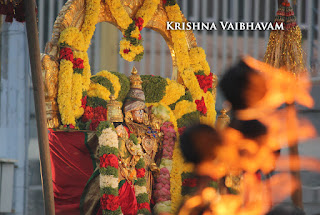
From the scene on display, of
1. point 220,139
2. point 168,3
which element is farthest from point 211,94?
point 220,139

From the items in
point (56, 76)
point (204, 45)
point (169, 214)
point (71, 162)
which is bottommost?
point (169, 214)

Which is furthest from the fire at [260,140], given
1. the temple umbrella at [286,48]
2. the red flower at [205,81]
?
the red flower at [205,81]

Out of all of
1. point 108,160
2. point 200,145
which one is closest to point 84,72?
point 108,160

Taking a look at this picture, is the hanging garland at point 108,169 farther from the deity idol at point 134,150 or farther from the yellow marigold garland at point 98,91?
the yellow marigold garland at point 98,91

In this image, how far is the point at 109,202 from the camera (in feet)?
22.9

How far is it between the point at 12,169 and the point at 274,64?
571 cm

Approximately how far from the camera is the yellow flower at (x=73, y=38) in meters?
7.24

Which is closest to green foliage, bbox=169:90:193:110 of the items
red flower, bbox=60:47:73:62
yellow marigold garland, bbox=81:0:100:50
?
yellow marigold garland, bbox=81:0:100:50

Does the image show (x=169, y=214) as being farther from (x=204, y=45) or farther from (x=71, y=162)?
(x=204, y=45)

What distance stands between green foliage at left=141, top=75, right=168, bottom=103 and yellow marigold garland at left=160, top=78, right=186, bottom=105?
64mm

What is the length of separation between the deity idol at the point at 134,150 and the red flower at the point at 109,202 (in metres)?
0.26

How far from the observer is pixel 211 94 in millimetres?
8914

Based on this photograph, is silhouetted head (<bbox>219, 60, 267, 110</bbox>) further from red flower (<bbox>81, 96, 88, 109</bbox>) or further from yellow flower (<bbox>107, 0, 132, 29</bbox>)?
yellow flower (<bbox>107, 0, 132, 29</bbox>)

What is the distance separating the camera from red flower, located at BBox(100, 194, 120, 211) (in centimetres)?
699
